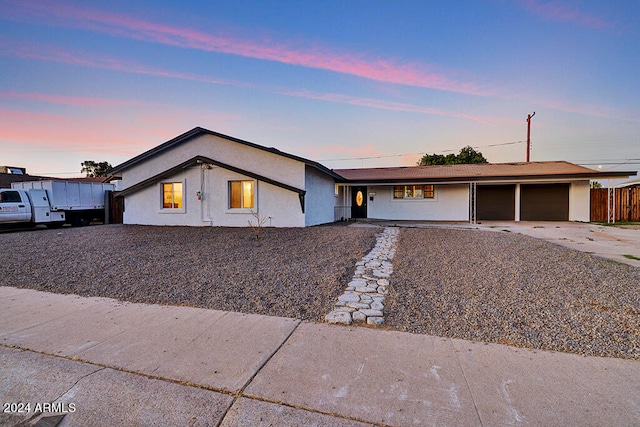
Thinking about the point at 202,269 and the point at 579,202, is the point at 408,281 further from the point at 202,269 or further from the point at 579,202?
the point at 579,202

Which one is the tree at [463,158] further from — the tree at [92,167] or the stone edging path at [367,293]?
the tree at [92,167]

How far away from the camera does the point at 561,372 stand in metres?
2.53

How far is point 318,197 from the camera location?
14.2m

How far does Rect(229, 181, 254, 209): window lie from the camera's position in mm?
13211

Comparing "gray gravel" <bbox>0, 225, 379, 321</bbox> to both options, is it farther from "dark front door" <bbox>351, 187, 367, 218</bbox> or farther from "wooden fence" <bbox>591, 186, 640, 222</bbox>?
"wooden fence" <bbox>591, 186, 640, 222</bbox>

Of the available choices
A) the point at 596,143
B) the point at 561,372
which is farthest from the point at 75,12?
the point at 596,143

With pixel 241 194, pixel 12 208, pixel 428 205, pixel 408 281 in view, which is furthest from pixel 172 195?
pixel 428 205

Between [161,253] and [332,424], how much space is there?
7227mm

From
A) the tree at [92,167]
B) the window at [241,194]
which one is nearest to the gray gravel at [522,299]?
the window at [241,194]

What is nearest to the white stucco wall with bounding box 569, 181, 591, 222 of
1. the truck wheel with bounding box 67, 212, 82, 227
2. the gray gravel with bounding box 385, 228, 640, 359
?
the gray gravel with bounding box 385, 228, 640, 359

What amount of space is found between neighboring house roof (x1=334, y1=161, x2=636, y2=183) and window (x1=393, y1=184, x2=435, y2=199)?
701 mm

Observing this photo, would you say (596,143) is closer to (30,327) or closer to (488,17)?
(488,17)

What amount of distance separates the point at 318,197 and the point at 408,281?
367 inches

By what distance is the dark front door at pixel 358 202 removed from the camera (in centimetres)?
1889
